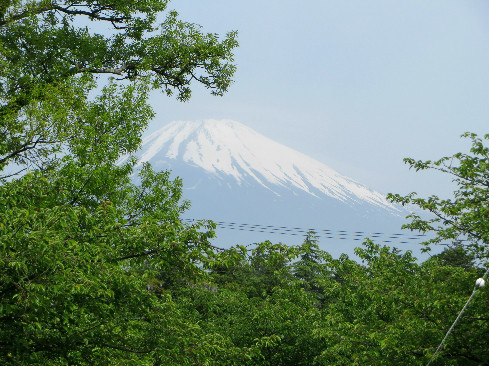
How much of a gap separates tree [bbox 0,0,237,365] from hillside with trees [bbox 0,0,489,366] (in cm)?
4

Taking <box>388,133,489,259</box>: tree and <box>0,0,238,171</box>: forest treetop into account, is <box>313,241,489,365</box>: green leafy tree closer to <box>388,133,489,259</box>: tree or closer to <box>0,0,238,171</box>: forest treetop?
<box>388,133,489,259</box>: tree

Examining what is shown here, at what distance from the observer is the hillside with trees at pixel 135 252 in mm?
7031

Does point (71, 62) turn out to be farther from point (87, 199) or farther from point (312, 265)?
point (312, 265)

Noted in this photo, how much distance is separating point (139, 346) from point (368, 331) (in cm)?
621

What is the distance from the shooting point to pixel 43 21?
52.9ft

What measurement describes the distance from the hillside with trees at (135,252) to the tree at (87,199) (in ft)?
0.12

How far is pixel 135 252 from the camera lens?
306 inches

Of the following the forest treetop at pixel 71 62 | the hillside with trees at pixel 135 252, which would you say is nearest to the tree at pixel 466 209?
the hillside with trees at pixel 135 252

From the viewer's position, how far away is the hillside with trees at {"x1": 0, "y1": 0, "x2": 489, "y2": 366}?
7031 millimetres

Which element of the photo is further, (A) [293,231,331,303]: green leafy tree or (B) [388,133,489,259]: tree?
(A) [293,231,331,303]: green leafy tree

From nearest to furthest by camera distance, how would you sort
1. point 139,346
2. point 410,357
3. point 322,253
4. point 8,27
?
point 139,346 < point 410,357 < point 8,27 < point 322,253

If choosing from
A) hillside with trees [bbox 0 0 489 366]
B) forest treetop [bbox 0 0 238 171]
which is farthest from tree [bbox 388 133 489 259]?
forest treetop [bbox 0 0 238 171]

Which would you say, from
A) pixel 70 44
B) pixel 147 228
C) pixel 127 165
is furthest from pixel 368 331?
pixel 70 44

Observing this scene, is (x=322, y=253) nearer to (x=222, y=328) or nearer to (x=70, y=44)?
(x=222, y=328)
